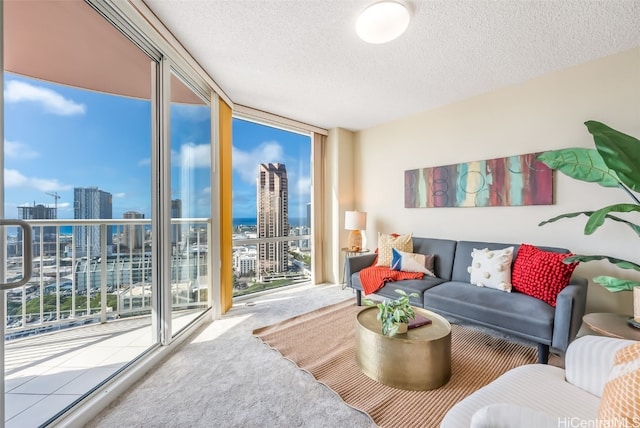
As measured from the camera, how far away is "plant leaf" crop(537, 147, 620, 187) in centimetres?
181

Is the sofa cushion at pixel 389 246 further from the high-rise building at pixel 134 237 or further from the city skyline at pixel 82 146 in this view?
the high-rise building at pixel 134 237

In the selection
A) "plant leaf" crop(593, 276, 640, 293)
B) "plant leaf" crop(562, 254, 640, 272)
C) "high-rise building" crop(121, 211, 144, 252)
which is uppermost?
"high-rise building" crop(121, 211, 144, 252)

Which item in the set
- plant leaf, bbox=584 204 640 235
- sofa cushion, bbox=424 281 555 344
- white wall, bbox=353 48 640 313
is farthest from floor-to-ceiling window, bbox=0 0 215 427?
plant leaf, bbox=584 204 640 235

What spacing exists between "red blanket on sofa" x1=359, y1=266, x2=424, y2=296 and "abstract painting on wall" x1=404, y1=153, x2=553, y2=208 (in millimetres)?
1071

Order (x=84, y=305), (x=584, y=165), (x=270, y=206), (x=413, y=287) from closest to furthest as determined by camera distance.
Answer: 1. (x=584, y=165)
2. (x=84, y=305)
3. (x=413, y=287)
4. (x=270, y=206)

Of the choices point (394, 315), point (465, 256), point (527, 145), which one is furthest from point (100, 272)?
point (527, 145)

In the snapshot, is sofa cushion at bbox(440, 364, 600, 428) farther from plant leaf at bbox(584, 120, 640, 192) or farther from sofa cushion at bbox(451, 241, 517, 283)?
sofa cushion at bbox(451, 241, 517, 283)

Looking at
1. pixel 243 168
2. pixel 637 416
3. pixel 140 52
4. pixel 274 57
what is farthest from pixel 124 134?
pixel 637 416

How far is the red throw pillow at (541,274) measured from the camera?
199 centimetres

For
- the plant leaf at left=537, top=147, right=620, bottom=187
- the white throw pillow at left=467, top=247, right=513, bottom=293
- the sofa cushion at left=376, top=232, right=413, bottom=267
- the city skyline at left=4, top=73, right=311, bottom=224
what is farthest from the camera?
the sofa cushion at left=376, top=232, right=413, bottom=267

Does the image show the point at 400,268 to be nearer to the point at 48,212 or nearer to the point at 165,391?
the point at 165,391

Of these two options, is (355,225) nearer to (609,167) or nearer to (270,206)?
(270,206)

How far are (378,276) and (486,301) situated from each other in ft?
3.39

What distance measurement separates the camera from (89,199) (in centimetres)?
193
